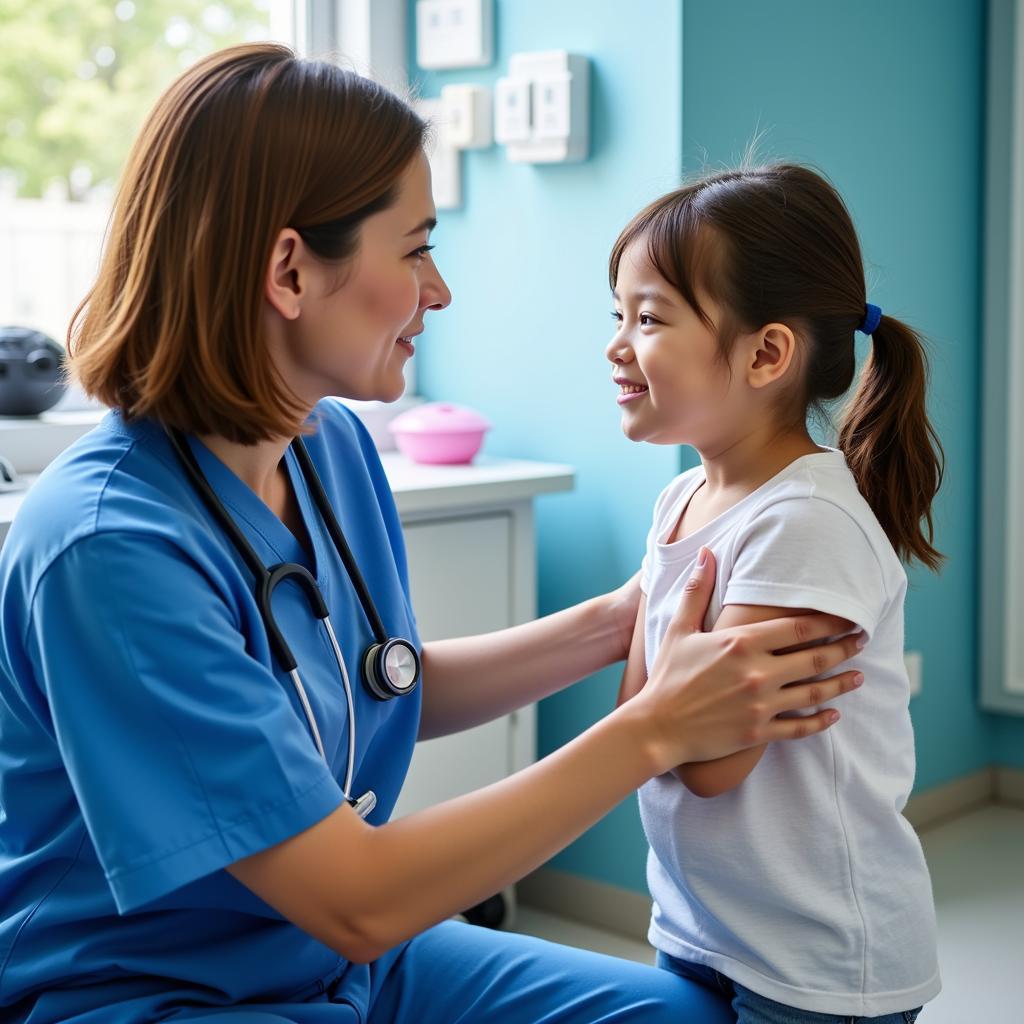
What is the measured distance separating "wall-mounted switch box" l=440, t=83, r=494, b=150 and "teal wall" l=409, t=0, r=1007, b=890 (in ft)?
0.11

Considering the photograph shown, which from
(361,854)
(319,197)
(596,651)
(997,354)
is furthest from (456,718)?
(997,354)

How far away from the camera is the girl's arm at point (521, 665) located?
4.46 ft

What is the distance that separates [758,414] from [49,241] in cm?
164

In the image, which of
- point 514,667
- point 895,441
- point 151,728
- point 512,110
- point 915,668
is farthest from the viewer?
point 915,668

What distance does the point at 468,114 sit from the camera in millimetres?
2211

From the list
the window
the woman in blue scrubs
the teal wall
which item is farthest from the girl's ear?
the window

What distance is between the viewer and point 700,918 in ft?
3.85

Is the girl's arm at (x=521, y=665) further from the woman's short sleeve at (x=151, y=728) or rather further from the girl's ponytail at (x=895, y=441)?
the woman's short sleeve at (x=151, y=728)

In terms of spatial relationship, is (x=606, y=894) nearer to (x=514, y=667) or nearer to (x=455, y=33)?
(x=514, y=667)

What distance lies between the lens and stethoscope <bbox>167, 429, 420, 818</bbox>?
1.04 metres

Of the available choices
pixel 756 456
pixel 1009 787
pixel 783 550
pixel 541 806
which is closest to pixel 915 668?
pixel 1009 787

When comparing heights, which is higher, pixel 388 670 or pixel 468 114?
pixel 468 114

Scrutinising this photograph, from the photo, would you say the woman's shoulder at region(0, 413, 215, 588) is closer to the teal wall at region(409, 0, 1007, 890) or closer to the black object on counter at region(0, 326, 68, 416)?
the black object on counter at region(0, 326, 68, 416)

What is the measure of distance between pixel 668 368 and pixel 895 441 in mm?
213
